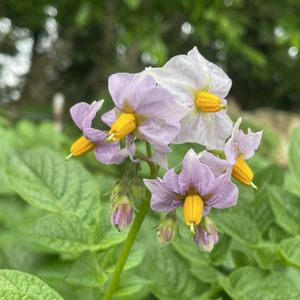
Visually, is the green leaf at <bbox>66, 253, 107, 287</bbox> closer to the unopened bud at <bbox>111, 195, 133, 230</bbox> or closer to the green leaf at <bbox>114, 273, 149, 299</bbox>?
the green leaf at <bbox>114, 273, 149, 299</bbox>

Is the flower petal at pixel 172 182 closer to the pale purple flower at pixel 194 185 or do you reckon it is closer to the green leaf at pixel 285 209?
the pale purple flower at pixel 194 185

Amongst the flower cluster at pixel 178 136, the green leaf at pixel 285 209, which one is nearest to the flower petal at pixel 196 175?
the flower cluster at pixel 178 136

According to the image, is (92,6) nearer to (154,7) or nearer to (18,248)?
(154,7)

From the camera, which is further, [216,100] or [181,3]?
[181,3]

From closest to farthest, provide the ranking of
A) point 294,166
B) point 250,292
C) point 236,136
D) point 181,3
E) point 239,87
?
point 236,136
point 250,292
point 294,166
point 181,3
point 239,87

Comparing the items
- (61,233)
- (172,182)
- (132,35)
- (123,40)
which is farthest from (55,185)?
(123,40)

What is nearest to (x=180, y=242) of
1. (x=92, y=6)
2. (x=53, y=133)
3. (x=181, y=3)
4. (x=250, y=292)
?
(x=250, y=292)

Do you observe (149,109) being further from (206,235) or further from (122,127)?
(206,235)
